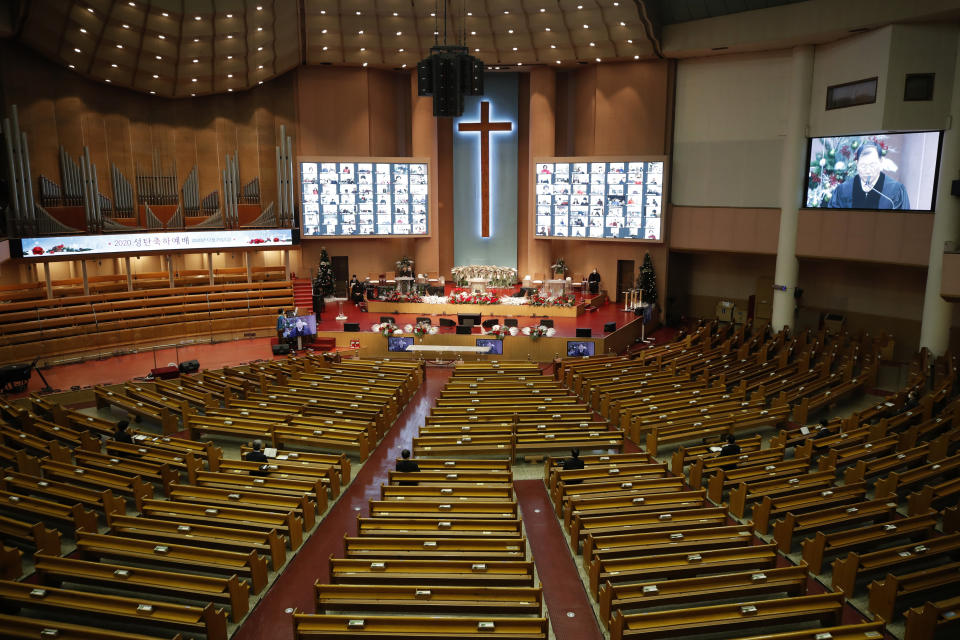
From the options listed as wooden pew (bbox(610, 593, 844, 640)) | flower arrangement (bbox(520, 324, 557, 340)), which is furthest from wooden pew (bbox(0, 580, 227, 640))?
flower arrangement (bbox(520, 324, 557, 340))

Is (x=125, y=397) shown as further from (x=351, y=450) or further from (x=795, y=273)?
(x=795, y=273)

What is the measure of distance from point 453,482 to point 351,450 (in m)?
3.10

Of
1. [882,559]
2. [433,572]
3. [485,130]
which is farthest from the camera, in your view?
[485,130]

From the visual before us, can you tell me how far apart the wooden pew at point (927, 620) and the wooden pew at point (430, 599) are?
12.6 feet

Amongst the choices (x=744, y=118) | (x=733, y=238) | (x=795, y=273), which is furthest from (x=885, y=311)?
(x=744, y=118)

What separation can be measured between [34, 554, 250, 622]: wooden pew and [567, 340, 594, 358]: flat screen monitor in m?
13.6

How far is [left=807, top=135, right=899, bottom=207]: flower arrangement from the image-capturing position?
18.8 meters

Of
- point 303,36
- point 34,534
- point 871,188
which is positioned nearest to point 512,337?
point 871,188

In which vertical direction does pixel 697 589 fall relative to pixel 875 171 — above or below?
below

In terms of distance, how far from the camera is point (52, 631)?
6.66 meters

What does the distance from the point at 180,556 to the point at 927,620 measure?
8.43 meters

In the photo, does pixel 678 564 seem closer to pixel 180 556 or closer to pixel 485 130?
pixel 180 556

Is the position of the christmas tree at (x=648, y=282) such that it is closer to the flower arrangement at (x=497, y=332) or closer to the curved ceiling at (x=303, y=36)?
the flower arrangement at (x=497, y=332)

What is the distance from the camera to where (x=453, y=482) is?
10688 millimetres
